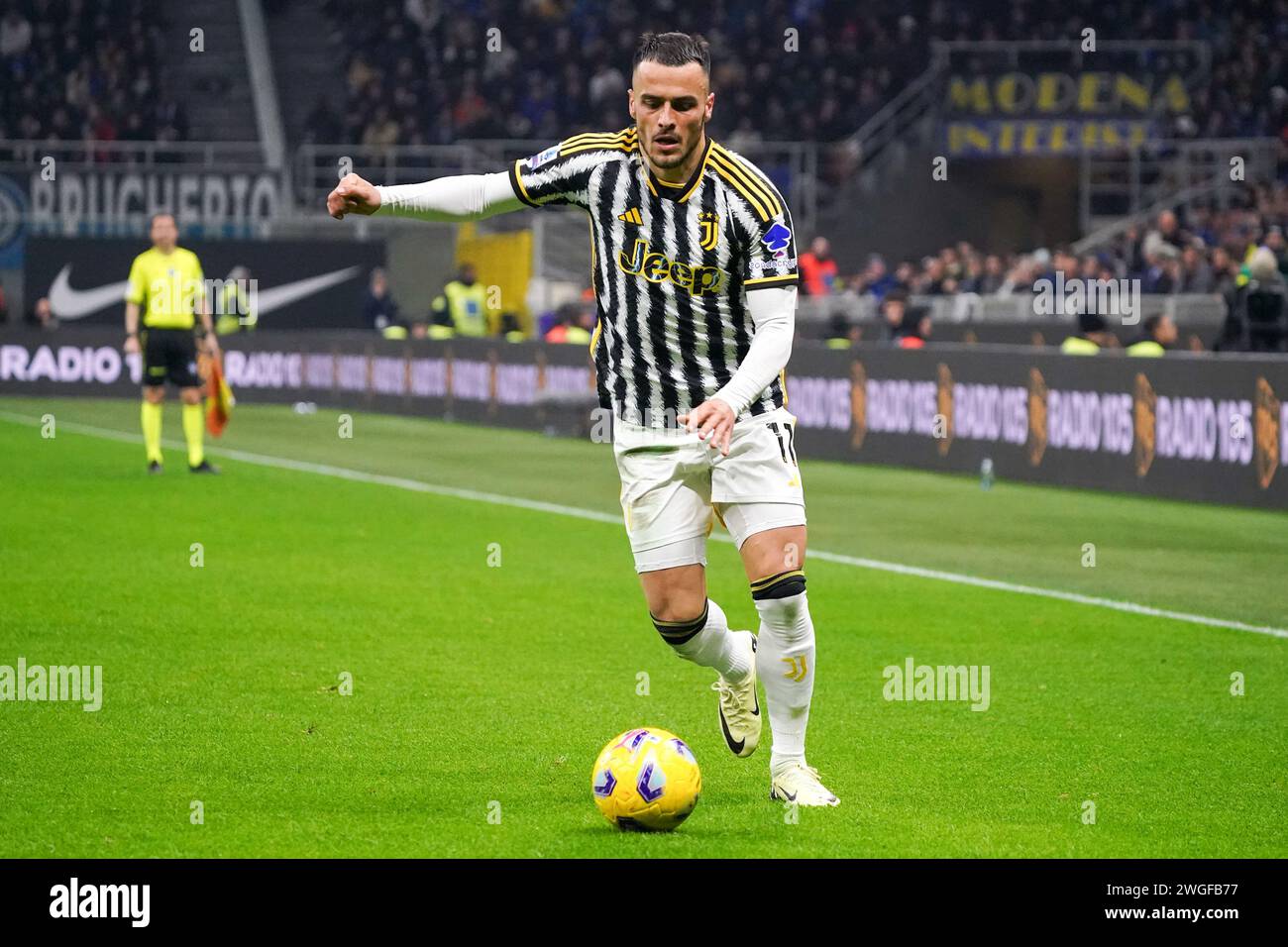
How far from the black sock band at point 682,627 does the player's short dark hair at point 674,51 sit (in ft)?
5.72

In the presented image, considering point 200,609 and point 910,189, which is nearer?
point 200,609

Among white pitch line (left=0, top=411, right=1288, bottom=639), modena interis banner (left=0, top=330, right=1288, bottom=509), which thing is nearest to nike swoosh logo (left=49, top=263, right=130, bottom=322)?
modena interis banner (left=0, top=330, right=1288, bottom=509)

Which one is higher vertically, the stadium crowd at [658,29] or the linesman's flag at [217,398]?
the stadium crowd at [658,29]

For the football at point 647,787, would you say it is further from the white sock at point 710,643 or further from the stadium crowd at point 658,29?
the stadium crowd at point 658,29

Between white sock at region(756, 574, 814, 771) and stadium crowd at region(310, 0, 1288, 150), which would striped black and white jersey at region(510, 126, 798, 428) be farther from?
stadium crowd at region(310, 0, 1288, 150)

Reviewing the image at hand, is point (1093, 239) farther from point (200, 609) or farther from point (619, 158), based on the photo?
point (619, 158)

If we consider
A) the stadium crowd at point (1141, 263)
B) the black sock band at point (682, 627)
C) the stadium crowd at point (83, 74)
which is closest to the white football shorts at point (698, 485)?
the black sock band at point (682, 627)

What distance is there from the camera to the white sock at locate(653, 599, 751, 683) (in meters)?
6.57

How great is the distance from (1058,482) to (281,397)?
14.9m

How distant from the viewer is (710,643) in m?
6.69

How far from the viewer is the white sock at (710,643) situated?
6.57 meters

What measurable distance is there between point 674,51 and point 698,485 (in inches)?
54.1
